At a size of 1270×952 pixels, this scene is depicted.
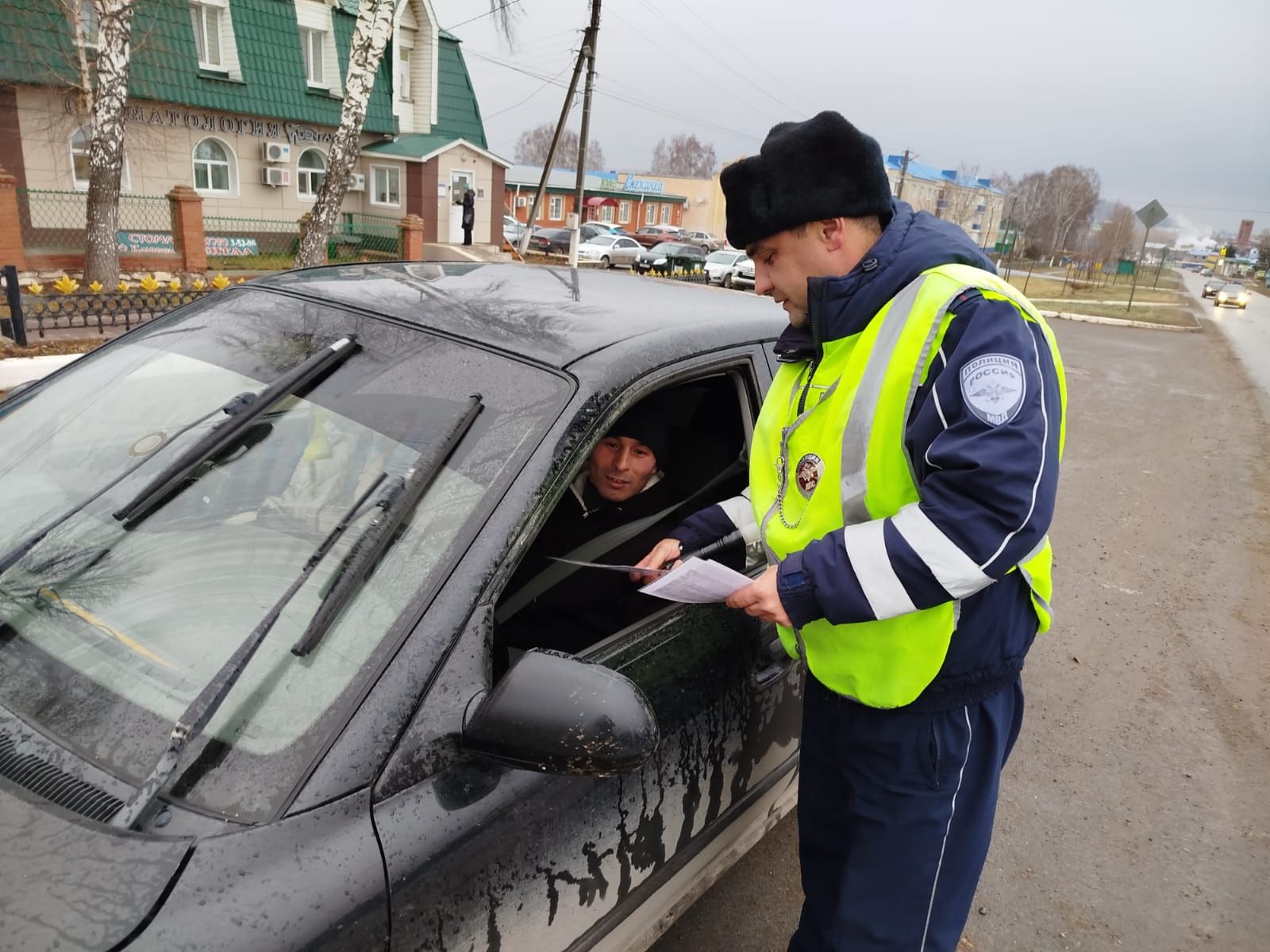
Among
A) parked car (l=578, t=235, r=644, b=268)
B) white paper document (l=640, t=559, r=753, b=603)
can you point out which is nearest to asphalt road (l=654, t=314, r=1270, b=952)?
white paper document (l=640, t=559, r=753, b=603)

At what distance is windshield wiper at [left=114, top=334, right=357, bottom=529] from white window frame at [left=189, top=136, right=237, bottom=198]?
877 inches

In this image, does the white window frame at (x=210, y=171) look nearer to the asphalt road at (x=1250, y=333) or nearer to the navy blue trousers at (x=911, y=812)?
the asphalt road at (x=1250, y=333)

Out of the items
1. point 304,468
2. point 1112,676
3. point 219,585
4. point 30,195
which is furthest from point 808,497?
point 30,195

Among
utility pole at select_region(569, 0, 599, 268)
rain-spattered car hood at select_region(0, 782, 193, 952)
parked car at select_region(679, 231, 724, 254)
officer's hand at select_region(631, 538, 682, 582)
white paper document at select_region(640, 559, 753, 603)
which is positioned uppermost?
utility pole at select_region(569, 0, 599, 268)

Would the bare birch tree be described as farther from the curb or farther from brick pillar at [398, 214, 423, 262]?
the curb

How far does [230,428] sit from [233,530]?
26 centimetres

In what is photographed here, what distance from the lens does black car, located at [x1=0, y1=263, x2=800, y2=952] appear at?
1.14m

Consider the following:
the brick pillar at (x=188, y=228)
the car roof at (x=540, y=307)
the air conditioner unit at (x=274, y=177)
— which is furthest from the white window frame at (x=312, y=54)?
the car roof at (x=540, y=307)

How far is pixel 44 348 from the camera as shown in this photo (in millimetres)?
8547

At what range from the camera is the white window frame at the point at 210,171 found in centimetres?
2077

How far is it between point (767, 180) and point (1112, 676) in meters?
3.59

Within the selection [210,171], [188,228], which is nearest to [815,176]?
[188,228]

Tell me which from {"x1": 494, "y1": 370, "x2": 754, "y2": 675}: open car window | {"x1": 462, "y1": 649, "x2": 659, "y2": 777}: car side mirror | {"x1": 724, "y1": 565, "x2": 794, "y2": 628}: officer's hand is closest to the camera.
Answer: {"x1": 462, "y1": 649, "x2": 659, "y2": 777}: car side mirror

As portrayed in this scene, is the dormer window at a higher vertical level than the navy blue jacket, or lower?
higher
